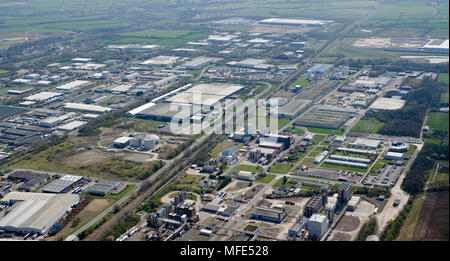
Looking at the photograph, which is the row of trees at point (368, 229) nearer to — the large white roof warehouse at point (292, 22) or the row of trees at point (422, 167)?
the row of trees at point (422, 167)

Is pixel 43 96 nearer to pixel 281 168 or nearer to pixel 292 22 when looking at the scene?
pixel 281 168

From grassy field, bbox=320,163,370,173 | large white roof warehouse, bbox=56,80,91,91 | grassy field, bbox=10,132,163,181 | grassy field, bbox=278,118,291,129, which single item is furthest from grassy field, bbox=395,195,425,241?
large white roof warehouse, bbox=56,80,91,91

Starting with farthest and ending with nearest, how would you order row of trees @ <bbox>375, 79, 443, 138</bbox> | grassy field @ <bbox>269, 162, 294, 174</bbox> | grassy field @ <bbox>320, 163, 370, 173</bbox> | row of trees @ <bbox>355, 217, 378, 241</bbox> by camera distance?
row of trees @ <bbox>375, 79, 443, 138</bbox>, grassy field @ <bbox>269, 162, 294, 174</bbox>, grassy field @ <bbox>320, 163, 370, 173</bbox>, row of trees @ <bbox>355, 217, 378, 241</bbox>

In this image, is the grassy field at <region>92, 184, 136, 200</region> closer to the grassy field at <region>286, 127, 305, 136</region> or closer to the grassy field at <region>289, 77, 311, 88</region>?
the grassy field at <region>286, 127, 305, 136</region>

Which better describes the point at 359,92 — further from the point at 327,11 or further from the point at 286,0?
the point at 286,0
